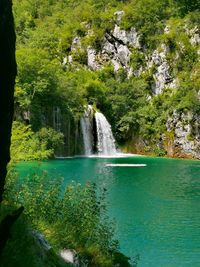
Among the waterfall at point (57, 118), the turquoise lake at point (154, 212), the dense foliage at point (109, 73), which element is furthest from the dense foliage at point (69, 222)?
the waterfall at point (57, 118)

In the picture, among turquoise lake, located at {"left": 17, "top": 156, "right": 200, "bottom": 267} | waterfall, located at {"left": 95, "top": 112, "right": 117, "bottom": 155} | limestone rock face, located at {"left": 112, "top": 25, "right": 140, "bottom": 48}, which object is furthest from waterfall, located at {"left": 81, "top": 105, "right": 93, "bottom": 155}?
limestone rock face, located at {"left": 112, "top": 25, "right": 140, "bottom": 48}

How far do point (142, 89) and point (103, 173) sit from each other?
1208 inches

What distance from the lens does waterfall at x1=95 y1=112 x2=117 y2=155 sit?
2012 inches

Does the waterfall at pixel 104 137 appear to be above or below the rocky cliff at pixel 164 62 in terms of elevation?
below

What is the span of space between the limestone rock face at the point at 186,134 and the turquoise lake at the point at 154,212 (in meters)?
19.7

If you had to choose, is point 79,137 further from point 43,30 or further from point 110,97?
point 43,30

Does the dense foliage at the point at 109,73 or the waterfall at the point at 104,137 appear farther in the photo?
the waterfall at the point at 104,137

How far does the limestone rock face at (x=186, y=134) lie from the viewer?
52.5 m

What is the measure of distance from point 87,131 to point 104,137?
2.20 metres

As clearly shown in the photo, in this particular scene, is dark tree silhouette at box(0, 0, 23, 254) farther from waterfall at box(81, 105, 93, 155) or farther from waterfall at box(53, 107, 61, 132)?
waterfall at box(81, 105, 93, 155)

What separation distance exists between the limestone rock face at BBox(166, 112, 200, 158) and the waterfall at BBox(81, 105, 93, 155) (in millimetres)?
10105

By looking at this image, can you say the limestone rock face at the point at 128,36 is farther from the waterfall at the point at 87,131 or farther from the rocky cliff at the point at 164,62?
the waterfall at the point at 87,131

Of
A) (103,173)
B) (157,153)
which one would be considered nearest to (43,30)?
(157,153)

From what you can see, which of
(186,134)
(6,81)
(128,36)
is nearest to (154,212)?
(6,81)
